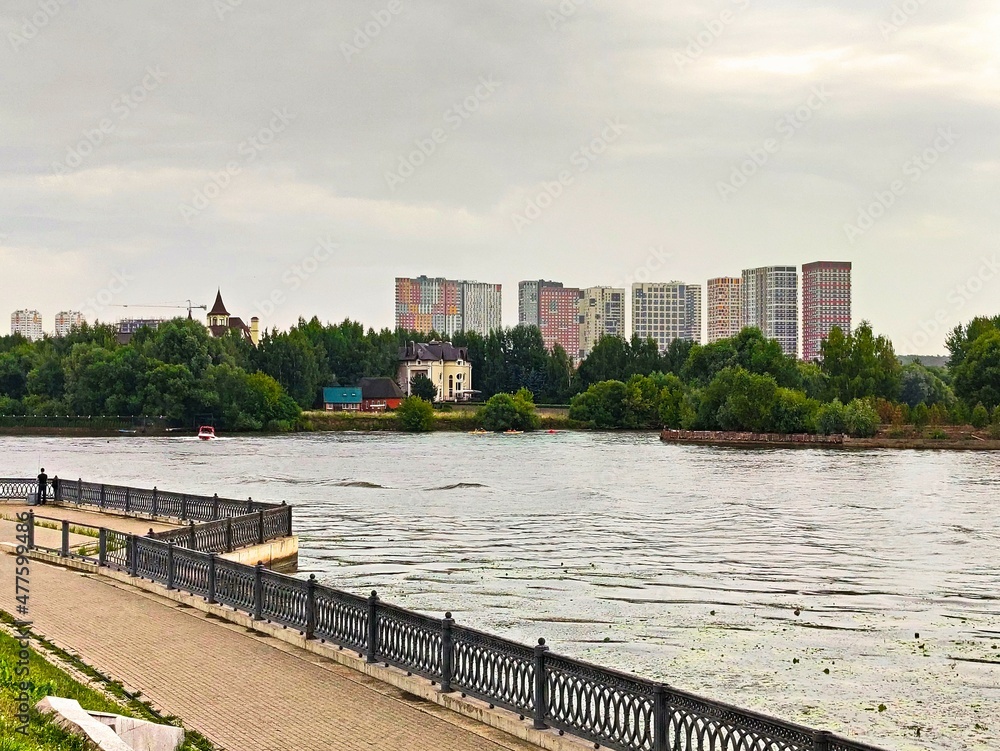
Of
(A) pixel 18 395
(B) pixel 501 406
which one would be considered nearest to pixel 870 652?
(B) pixel 501 406

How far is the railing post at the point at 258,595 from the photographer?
1817cm

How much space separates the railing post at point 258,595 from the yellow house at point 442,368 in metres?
175

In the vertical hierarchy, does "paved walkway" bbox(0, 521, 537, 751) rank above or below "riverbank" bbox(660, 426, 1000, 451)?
above

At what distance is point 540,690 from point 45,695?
5239 mm

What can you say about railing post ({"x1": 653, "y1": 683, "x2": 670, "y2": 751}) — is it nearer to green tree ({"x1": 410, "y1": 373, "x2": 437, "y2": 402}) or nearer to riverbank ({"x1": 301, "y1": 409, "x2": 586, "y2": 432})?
riverbank ({"x1": 301, "y1": 409, "x2": 586, "y2": 432})

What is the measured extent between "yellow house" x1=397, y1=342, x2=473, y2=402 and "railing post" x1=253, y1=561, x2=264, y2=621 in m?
175

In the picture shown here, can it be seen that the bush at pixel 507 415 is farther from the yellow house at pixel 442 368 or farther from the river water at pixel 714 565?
the river water at pixel 714 565

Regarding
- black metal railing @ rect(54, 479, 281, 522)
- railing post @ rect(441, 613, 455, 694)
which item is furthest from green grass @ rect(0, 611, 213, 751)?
black metal railing @ rect(54, 479, 281, 522)

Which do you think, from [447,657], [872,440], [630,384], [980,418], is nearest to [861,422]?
[872,440]

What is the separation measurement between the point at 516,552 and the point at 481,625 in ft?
38.9

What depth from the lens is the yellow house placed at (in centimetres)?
19562

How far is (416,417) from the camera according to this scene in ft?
468

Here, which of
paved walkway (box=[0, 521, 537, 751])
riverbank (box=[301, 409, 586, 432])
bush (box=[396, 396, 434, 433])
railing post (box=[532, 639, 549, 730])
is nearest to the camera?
railing post (box=[532, 639, 549, 730])

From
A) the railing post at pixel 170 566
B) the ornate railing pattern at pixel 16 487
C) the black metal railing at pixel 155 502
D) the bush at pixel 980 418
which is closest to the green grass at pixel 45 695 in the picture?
the railing post at pixel 170 566
